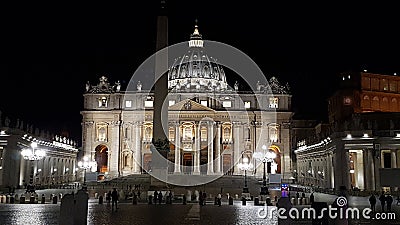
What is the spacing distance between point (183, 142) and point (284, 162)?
19064 millimetres

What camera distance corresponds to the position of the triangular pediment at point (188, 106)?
87.6 metres

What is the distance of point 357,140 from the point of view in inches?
1982

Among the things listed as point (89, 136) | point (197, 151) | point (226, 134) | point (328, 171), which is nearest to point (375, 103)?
point (328, 171)

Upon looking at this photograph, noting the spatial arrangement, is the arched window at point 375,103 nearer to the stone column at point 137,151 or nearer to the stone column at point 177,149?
the stone column at point 177,149

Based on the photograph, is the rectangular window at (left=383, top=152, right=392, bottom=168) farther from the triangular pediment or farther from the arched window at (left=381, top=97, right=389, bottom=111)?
the triangular pediment

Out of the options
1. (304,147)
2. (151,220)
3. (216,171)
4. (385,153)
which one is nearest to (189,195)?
(151,220)

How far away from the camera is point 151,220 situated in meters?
21.7

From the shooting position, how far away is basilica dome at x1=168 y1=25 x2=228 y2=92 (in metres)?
113

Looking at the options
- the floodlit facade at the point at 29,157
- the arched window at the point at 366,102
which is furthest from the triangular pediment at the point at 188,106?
the arched window at the point at 366,102

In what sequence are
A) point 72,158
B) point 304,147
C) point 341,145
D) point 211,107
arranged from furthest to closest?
1. point 211,107
2. point 72,158
3. point 304,147
4. point 341,145

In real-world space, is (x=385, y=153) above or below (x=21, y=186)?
above

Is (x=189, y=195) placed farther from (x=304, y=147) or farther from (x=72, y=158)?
(x=72, y=158)

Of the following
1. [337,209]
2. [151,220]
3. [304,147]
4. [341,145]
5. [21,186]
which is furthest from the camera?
[304,147]

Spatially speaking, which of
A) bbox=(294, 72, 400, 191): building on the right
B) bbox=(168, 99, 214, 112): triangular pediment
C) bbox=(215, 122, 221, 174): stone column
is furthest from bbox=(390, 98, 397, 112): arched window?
bbox=(168, 99, 214, 112): triangular pediment
